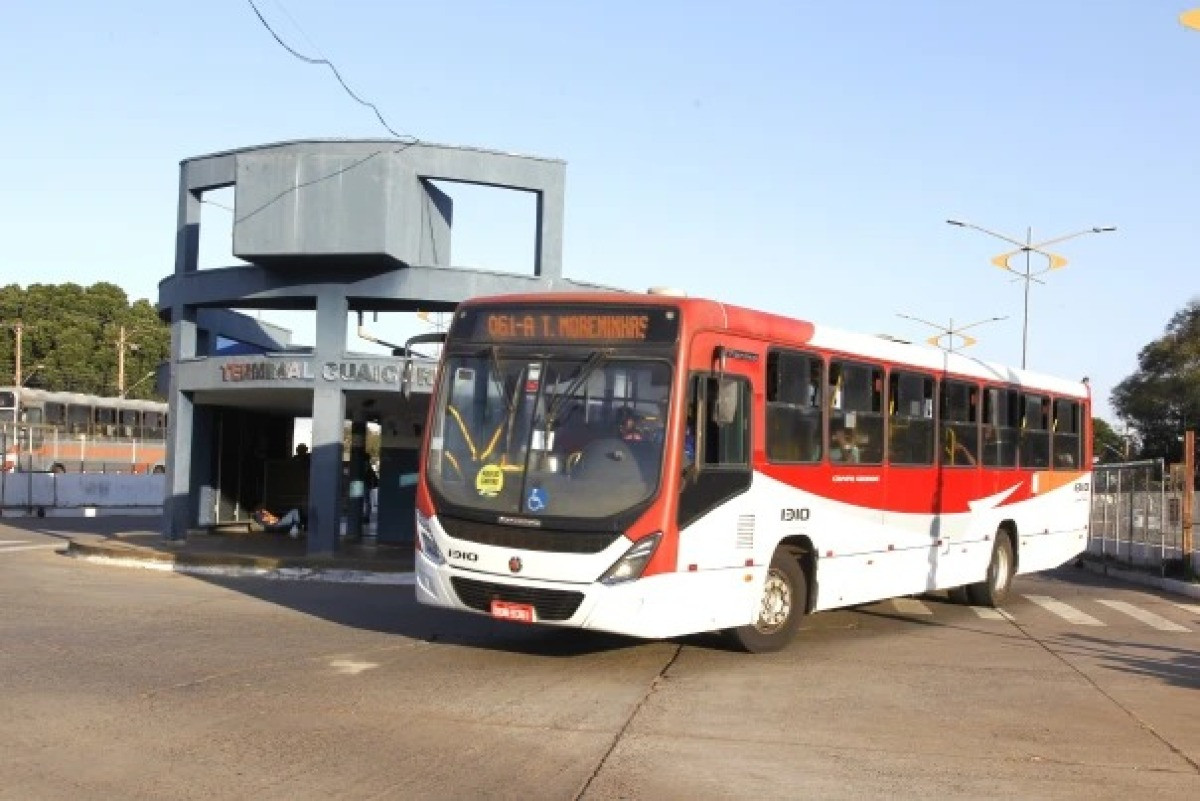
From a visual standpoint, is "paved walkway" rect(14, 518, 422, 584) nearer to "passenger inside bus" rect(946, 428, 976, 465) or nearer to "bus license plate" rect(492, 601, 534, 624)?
"passenger inside bus" rect(946, 428, 976, 465)

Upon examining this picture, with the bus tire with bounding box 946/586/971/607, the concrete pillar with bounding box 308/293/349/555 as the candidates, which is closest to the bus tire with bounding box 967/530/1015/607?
the bus tire with bounding box 946/586/971/607

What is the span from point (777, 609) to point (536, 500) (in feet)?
9.69

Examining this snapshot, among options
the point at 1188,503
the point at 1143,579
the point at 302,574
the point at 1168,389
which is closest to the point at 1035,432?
the point at 1188,503

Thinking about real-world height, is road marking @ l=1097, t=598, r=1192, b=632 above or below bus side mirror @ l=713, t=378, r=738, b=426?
below

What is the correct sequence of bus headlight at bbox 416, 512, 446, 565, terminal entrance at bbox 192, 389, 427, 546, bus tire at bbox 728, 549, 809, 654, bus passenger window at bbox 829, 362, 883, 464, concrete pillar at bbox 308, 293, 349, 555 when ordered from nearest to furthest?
bus headlight at bbox 416, 512, 446, 565 → bus tire at bbox 728, 549, 809, 654 → bus passenger window at bbox 829, 362, 883, 464 → concrete pillar at bbox 308, 293, 349, 555 → terminal entrance at bbox 192, 389, 427, 546

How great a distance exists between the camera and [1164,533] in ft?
85.5

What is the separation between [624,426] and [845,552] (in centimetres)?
372

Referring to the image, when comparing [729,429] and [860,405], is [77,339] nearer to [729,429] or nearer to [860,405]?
[860,405]

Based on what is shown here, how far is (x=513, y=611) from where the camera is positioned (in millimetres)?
10969

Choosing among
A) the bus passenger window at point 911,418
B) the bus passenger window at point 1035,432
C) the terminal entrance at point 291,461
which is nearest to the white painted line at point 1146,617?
the bus passenger window at point 1035,432

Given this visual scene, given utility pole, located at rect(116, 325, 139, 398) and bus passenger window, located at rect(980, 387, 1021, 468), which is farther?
utility pole, located at rect(116, 325, 139, 398)

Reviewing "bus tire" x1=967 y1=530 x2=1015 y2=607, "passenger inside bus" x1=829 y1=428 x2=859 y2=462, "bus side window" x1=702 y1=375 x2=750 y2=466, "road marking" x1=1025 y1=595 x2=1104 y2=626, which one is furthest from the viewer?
"bus tire" x1=967 y1=530 x2=1015 y2=607

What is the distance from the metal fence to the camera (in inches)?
1020

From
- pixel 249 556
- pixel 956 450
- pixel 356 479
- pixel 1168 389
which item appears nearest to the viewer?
pixel 956 450
